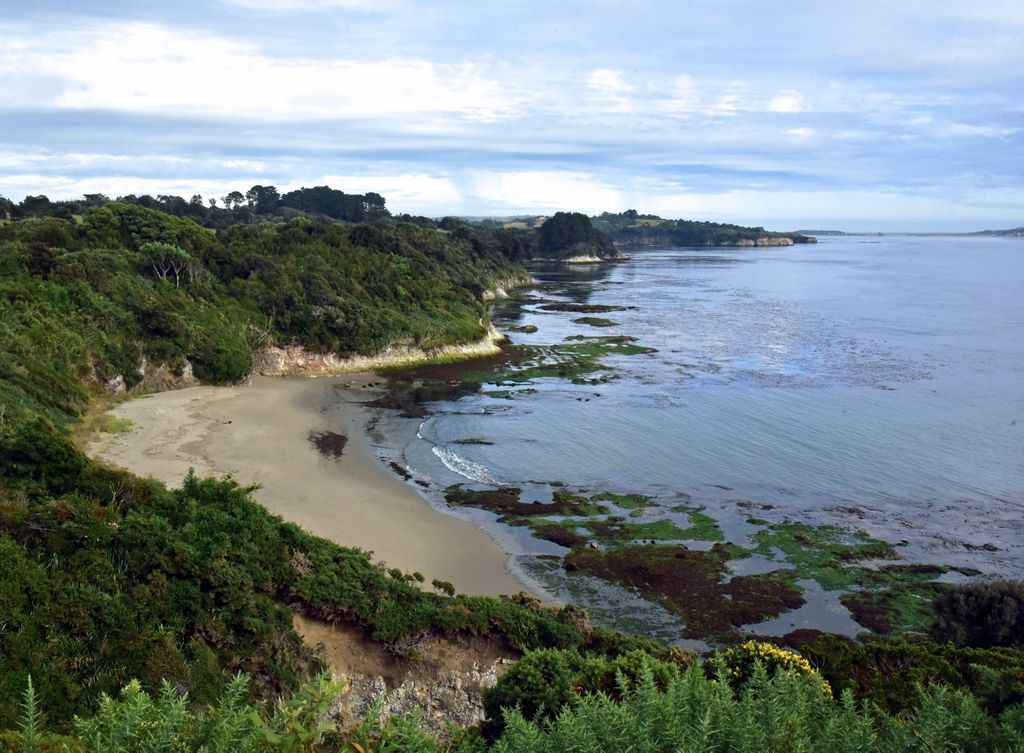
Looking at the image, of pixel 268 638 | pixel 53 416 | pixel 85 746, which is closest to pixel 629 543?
pixel 268 638

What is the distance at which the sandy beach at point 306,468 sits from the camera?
72.8ft

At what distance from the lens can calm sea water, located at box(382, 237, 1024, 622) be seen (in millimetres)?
26625

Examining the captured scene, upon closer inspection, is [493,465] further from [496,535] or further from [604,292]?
[604,292]

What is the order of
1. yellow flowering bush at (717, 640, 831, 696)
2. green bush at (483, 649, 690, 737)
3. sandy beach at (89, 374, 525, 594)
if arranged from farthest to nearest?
1. sandy beach at (89, 374, 525, 594)
2. yellow flowering bush at (717, 640, 831, 696)
3. green bush at (483, 649, 690, 737)

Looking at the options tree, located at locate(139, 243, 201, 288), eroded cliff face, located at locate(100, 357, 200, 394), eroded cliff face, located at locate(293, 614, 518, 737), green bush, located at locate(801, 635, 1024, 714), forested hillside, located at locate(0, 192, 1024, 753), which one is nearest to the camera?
forested hillside, located at locate(0, 192, 1024, 753)

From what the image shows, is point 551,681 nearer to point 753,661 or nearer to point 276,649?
point 753,661

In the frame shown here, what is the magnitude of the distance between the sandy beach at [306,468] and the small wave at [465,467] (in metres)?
2.61

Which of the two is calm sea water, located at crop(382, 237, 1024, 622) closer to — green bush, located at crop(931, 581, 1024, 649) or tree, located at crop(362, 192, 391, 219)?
green bush, located at crop(931, 581, 1024, 649)

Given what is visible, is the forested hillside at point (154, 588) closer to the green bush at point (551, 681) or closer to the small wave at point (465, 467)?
the green bush at point (551, 681)

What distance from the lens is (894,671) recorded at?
12.7 meters

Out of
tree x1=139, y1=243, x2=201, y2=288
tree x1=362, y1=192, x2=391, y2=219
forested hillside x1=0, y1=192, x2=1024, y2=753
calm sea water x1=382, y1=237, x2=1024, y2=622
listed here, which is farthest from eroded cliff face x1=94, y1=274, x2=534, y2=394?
tree x1=362, y1=192, x2=391, y2=219

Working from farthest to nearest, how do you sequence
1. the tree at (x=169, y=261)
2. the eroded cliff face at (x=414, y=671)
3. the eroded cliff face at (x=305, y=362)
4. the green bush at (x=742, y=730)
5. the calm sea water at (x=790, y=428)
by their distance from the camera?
the tree at (x=169, y=261), the eroded cliff face at (x=305, y=362), the calm sea water at (x=790, y=428), the eroded cliff face at (x=414, y=671), the green bush at (x=742, y=730)

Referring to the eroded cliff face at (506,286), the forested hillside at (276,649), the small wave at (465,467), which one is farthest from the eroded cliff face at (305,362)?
the eroded cliff face at (506,286)

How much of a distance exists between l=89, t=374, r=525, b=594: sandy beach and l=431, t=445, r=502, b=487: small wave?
261cm
